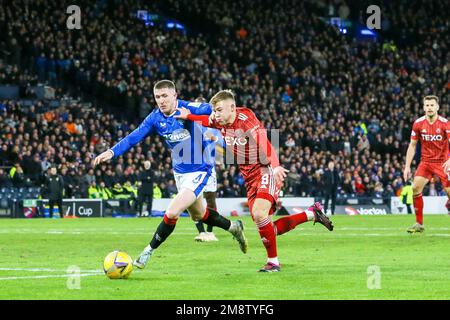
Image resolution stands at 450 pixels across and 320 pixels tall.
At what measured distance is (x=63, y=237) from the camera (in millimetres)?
21656

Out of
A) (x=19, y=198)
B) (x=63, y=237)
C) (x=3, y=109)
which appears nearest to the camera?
(x=63, y=237)

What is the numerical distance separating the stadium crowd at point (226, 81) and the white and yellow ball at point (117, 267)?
24344mm

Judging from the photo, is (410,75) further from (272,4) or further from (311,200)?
(311,200)

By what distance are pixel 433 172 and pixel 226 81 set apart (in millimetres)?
25872

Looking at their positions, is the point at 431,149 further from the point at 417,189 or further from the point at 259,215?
the point at 259,215

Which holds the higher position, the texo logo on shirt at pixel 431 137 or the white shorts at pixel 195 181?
the texo logo on shirt at pixel 431 137

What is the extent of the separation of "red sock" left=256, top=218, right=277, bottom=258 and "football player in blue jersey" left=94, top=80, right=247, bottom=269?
1361 millimetres

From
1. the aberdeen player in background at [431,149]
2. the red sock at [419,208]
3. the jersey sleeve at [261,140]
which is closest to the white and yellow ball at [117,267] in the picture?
the jersey sleeve at [261,140]

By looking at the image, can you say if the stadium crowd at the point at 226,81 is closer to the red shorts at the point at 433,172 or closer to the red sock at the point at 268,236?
the red shorts at the point at 433,172

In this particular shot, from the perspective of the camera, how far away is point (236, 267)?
13.6m

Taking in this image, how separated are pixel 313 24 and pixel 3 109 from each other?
856 inches

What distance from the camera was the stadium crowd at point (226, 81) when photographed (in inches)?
1511
